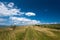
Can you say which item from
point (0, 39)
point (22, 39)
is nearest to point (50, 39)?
point (22, 39)

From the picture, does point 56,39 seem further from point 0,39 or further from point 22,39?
point 0,39

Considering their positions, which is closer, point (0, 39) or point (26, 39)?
point (26, 39)

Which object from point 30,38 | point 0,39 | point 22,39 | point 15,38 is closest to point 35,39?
point 30,38

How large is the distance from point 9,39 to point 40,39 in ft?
37.8

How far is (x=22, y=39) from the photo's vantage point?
51.4 metres

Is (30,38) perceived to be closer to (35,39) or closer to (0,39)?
(35,39)

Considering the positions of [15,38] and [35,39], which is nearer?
[35,39]

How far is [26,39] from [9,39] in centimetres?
673

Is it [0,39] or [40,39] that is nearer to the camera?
[40,39]

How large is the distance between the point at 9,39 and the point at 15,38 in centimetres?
250

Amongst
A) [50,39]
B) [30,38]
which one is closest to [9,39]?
[30,38]

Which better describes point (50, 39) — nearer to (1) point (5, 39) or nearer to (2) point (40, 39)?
(2) point (40, 39)

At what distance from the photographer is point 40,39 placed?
4994 cm

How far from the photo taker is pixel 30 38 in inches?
1956
